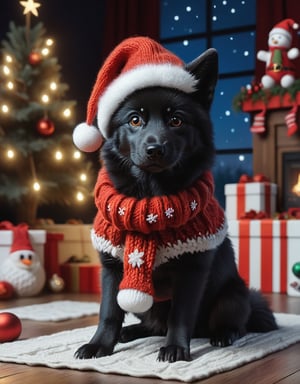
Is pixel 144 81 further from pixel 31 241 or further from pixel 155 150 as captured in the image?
pixel 31 241

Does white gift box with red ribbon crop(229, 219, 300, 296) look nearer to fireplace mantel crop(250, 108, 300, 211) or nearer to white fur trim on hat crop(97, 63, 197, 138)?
fireplace mantel crop(250, 108, 300, 211)

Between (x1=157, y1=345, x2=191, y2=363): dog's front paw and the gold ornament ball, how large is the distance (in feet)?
6.27

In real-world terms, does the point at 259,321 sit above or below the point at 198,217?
below

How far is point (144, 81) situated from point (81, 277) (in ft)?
6.88

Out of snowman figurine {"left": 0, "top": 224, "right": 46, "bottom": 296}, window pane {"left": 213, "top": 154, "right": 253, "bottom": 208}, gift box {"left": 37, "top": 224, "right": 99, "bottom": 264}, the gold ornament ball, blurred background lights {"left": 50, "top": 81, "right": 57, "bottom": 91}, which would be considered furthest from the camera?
window pane {"left": 213, "top": 154, "right": 253, "bottom": 208}

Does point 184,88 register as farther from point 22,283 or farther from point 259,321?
point 22,283

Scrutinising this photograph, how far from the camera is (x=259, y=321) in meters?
1.80

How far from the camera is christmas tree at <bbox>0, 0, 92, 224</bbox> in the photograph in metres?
3.71

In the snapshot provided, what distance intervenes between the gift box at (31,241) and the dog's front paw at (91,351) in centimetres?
176

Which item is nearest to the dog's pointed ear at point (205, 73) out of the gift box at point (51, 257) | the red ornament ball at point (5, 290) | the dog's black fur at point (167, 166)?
the dog's black fur at point (167, 166)

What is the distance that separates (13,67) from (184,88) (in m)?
2.68

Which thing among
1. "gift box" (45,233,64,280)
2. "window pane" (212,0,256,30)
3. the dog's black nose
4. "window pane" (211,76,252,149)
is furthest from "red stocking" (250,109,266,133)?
the dog's black nose

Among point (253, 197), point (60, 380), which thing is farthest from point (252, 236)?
point (60, 380)

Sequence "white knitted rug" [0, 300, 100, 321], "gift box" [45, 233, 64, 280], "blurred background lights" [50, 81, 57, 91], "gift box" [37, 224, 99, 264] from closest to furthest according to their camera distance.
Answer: "white knitted rug" [0, 300, 100, 321] < "gift box" [45, 233, 64, 280] < "gift box" [37, 224, 99, 264] < "blurred background lights" [50, 81, 57, 91]
